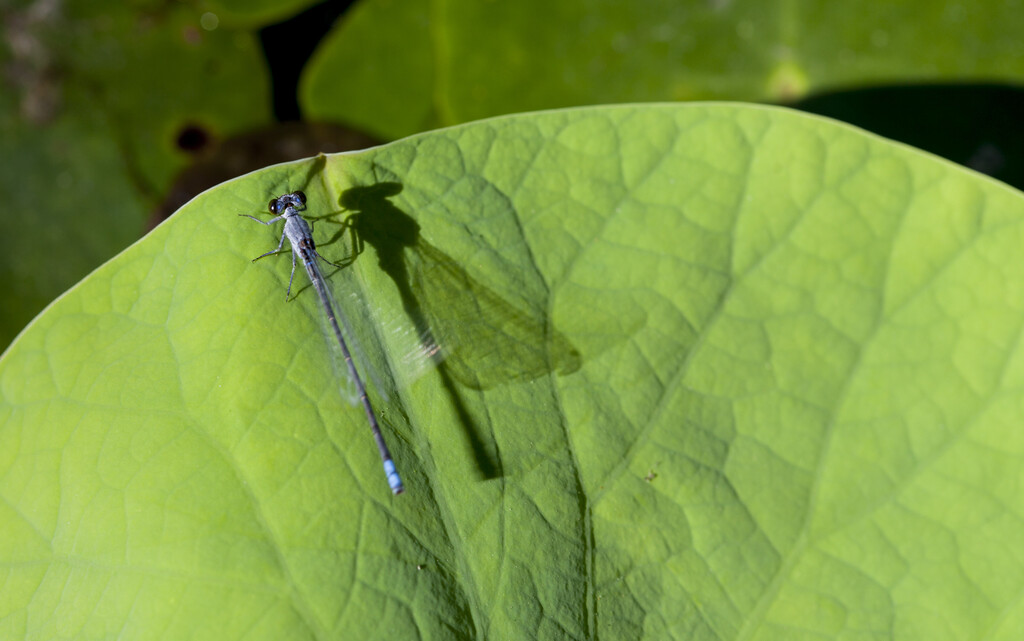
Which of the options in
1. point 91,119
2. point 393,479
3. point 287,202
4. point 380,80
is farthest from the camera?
point 380,80

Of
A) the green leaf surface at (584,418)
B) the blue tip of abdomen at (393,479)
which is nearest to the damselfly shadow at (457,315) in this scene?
the green leaf surface at (584,418)

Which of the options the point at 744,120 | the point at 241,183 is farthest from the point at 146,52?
the point at 744,120

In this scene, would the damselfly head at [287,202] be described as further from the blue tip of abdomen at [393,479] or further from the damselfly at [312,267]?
the blue tip of abdomen at [393,479]

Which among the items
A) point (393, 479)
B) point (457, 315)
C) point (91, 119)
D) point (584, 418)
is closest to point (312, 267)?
point (457, 315)

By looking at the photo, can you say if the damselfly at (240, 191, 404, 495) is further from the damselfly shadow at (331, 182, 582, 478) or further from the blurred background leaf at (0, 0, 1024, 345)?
the blurred background leaf at (0, 0, 1024, 345)

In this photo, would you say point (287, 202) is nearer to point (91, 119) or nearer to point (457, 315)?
point (457, 315)

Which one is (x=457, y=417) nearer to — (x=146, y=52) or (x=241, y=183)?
(x=241, y=183)
